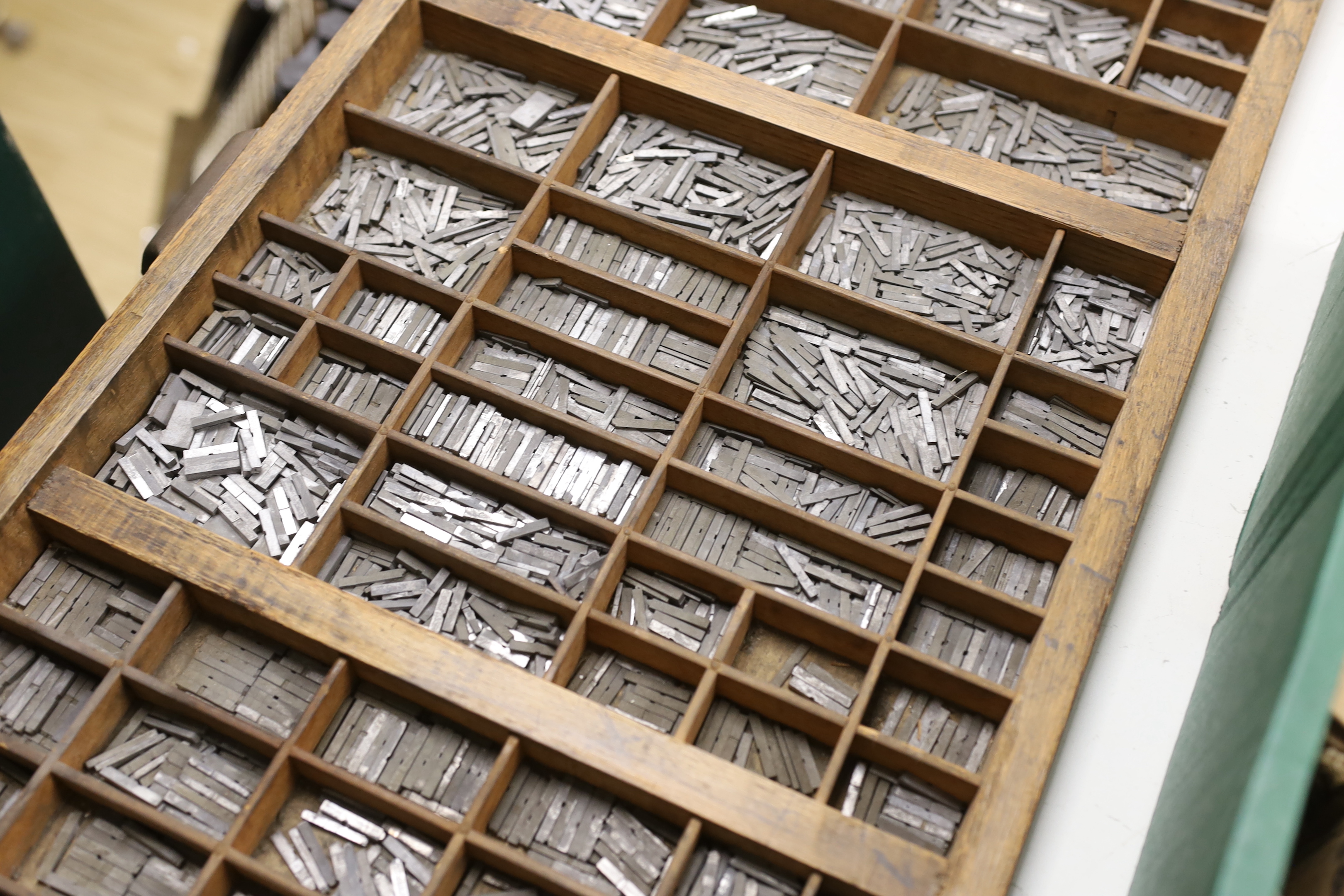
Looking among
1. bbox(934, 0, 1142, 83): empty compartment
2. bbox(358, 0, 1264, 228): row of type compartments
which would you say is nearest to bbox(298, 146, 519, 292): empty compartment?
bbox(358, 0, 1264, 228): row of type compartments

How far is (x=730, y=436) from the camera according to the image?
2.78 m

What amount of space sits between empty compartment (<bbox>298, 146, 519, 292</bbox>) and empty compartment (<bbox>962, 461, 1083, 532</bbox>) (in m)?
1.28

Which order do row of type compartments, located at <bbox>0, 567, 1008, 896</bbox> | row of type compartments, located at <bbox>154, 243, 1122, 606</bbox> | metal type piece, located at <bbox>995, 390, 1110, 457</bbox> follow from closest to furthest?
1. row of type compartments, located at <bbox>0, 567, 1008, 896</bbox>
2. row of type compartments, located at <bbox>154, 243, 1122, 606</bbox>
3. metal type piece, located at <bbox>995, 390, 1110, 457</bbox>

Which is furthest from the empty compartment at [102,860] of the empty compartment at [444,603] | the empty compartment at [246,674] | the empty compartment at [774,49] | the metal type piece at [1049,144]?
the metal type piece at [1049,144]

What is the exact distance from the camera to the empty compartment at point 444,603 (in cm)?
250

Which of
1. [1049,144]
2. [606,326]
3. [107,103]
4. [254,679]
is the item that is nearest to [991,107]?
[1049,144]

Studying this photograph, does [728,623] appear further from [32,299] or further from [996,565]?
[32,299]

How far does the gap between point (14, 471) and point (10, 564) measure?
197 mm

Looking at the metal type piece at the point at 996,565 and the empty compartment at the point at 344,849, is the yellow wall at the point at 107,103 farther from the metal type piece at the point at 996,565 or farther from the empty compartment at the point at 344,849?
the metal type piece at the point at 996,565

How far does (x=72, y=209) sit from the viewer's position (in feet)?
17.2

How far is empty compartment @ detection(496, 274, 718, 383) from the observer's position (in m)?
2.87

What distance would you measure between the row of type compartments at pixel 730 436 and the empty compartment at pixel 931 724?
286mm

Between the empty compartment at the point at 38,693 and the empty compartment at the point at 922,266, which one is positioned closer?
the empty compartment at the point at 38,693

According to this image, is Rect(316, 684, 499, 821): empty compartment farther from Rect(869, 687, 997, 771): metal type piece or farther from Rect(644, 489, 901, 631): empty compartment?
Rect(869, 687, 997, 771): metal type piece
